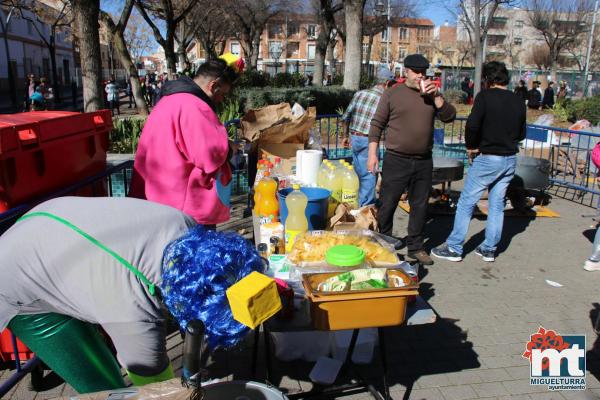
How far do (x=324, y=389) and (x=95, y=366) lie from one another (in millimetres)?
1347

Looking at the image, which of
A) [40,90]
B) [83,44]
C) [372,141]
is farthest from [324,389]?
[40,90]

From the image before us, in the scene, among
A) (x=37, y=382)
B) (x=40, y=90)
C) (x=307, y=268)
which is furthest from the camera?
(x=40, y=90)

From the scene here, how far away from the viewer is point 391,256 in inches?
102

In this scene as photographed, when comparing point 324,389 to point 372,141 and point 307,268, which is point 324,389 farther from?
point 372,141

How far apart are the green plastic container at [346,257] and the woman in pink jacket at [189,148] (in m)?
1.18

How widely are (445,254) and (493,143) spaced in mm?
1290

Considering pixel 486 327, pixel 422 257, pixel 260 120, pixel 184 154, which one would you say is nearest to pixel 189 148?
pixel 184 154

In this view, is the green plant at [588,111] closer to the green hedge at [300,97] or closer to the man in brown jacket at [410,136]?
the green hedge at [300,97]

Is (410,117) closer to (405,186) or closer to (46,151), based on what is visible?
(405,186)

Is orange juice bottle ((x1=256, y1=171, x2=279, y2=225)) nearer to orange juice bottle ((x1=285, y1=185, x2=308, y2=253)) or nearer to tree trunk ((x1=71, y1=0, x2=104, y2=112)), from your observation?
orange juice bottle ((x1=285, y1=185, x2=308, y2=253))

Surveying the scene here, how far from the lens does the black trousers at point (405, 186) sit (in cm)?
467

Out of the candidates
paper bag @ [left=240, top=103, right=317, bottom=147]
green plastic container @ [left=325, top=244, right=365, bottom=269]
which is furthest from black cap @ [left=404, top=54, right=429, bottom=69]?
green plastic container @ [left=325, top=244, right=365, bottom=269]

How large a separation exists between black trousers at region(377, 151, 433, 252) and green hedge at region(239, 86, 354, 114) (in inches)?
364

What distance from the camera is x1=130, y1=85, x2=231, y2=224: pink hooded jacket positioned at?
10.5 ft
